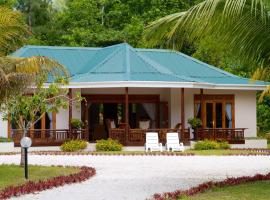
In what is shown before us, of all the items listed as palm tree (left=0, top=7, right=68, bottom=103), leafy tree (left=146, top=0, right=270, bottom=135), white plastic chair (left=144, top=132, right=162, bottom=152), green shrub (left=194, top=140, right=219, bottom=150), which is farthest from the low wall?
leafy tree (left=146, top=0, right=270, bottom=135)

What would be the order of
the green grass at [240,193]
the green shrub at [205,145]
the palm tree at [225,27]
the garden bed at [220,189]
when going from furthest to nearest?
the green shrub at [205,145]
the palm tree at [225,27]
the garden bed at [220,189]
the green grass at [240,193]

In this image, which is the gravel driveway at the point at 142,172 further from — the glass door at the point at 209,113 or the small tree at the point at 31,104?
the glass door at the point at 209,113

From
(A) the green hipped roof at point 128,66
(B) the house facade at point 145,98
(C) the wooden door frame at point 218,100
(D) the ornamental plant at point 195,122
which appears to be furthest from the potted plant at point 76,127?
(C) the wooden door frame at point 218,100

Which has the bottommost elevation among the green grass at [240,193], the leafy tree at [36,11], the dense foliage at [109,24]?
the green grass at [240,193]

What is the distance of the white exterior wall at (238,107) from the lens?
3041cm

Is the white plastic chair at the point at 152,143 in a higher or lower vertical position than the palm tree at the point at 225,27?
lower

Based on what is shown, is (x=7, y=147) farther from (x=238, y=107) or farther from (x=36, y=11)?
(x=36, y=11)

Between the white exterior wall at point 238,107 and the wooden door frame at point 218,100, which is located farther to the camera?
the wooden door frame at point 218,100

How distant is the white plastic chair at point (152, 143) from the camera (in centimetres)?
2531

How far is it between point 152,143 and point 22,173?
1064 centimetres

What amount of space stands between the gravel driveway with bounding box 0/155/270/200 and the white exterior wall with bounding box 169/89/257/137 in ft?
28.0

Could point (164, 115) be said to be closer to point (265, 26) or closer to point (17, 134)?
point (17, 134)

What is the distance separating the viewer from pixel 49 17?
4906 centimetres

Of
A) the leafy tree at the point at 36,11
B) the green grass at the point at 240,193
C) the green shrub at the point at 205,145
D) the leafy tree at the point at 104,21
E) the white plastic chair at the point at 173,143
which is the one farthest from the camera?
the leafy tree at the point at 36,11
